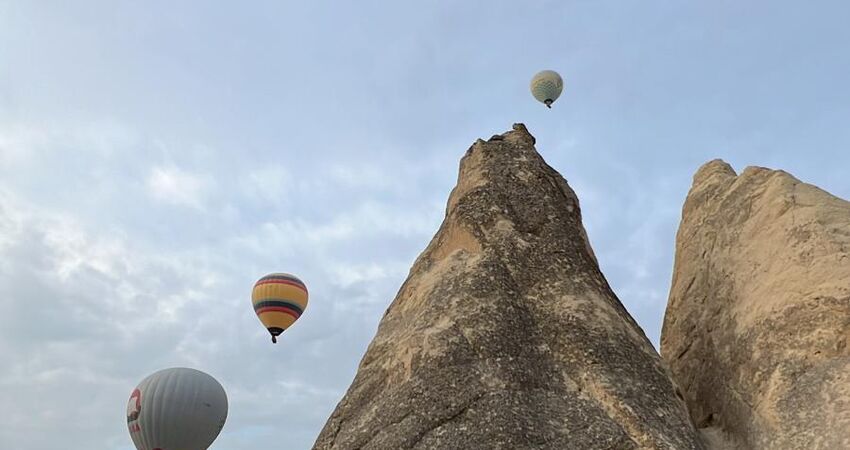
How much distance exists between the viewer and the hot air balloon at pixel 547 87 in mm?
29641

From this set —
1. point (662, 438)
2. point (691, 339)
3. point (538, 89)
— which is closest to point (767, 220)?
point (691, 339)

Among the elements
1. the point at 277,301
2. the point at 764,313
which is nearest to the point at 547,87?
the point at 277,301

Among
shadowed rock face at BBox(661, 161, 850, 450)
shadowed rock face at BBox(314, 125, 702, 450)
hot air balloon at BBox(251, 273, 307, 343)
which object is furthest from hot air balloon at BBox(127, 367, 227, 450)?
shadowed rock face at BBox(661, 161, 850, 450)

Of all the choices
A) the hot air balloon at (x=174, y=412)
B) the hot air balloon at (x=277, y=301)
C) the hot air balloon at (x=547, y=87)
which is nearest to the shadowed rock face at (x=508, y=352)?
the hot air balloon at (x=174, y=412)

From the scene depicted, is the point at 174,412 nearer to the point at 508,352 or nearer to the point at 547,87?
the point at 508,352

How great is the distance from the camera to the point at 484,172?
37.3ft

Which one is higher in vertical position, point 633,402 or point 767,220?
point 767,220

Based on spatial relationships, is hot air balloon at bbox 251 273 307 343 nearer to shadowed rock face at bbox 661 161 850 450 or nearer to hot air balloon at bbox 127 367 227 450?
hot air balloon at bbox 127 367 227 450

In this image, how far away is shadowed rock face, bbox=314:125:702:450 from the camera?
812cm

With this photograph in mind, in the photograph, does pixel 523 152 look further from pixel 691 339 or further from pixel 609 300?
pixel 691 339

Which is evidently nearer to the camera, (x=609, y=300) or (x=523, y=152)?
(x=609, y=300)

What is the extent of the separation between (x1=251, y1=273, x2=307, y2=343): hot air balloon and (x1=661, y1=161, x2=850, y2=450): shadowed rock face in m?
17.0

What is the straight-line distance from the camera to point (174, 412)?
71.5 feet

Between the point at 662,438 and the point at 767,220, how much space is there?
441cm
